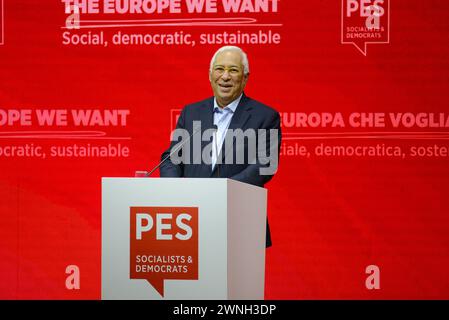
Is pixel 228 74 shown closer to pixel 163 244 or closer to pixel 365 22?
pixel 163 244

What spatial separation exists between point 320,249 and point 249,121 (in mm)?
1438

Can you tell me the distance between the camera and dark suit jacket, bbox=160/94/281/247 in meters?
3.70

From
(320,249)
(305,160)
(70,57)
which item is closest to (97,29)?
(70,57)

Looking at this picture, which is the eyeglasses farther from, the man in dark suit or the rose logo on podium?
the rose logo on podium

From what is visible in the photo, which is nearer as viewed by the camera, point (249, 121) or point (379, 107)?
point (249, 121)

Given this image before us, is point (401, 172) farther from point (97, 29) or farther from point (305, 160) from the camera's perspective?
point (97, 29)

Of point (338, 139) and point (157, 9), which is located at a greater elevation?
point (157, 9)

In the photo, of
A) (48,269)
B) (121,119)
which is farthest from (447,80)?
(48,269)

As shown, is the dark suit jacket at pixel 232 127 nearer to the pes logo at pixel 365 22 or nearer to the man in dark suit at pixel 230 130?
the man in dark suit at pixel 230 130

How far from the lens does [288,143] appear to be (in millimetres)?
5016

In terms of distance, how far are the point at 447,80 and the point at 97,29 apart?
2268 millimetres

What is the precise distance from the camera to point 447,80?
16.3ft

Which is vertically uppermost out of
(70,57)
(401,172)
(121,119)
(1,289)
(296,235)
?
(70,57)

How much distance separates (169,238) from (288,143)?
7.11ft
